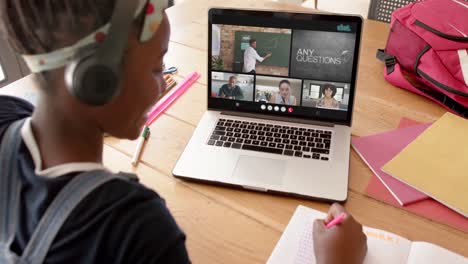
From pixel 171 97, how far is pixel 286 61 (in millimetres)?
315

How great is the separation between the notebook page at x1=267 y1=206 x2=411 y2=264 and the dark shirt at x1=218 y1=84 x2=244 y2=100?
1.12 feet

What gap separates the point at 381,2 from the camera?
1.51 metres

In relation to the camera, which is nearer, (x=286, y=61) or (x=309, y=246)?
(x=309, y=246)

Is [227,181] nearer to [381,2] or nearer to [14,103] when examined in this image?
[14,103]

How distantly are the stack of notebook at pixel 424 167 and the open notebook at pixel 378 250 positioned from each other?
0.09 meters

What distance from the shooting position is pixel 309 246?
751 millimetres

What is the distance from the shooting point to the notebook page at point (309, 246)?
0.73m

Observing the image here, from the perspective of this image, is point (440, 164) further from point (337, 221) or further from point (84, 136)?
point (84, 136)

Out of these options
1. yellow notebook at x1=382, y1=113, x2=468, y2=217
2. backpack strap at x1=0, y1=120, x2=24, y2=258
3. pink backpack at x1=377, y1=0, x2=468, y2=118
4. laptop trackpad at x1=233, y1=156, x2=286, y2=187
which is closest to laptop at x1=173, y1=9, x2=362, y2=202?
laptop trackpad at x1=233, y1=156, x2=286, y2=187

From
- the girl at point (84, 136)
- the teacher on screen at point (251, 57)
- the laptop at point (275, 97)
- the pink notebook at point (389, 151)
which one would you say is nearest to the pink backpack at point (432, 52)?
the pink notebook at point (389, 151)

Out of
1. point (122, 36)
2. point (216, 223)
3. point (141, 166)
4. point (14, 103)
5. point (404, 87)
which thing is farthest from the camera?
point (404, 87)

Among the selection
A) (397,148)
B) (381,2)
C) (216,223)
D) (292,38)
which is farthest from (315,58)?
(381,2)

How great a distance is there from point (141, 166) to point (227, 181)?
19cm

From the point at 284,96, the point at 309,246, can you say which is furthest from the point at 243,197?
the point at 284,96
